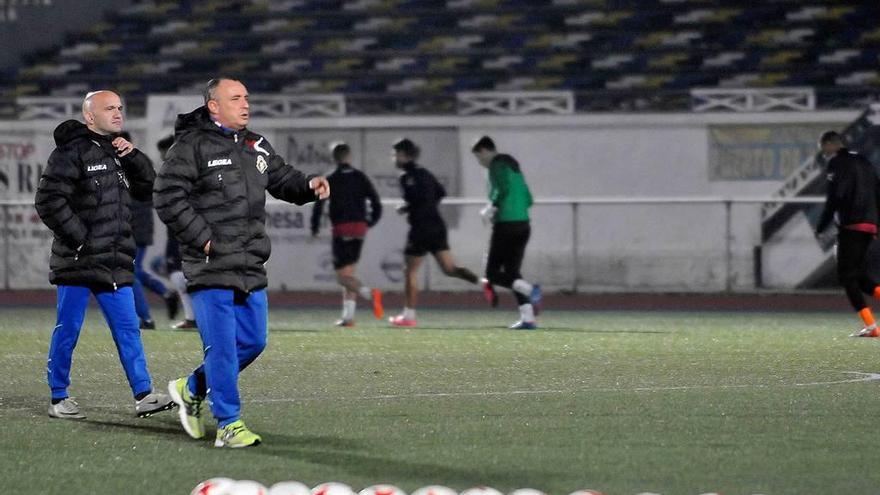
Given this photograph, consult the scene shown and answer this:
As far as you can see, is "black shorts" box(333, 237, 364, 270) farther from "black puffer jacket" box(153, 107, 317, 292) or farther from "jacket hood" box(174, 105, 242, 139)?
"jacket hood" box(174, 105, 242, 139)

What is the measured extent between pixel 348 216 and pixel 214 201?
9.23m

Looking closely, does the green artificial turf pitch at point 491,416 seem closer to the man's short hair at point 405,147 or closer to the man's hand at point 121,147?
the man's hand at point 121,147

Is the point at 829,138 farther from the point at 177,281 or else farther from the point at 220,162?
the point at 220,162

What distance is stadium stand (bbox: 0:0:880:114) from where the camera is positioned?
2633 centimetres

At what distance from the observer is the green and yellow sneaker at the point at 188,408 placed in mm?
8750

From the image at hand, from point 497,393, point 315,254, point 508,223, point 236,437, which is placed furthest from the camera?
point 315,254

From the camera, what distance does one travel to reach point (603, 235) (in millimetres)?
22266

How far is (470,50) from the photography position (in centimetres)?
2836

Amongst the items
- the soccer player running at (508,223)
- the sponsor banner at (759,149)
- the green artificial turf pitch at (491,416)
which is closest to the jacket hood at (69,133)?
the green artificial turf pitch at (491,416)

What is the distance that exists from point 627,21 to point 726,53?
206cm

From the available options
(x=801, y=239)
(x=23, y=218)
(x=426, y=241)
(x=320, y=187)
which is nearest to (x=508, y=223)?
(x=426, y=241)

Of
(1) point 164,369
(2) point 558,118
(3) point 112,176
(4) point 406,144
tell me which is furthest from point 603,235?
(3) point 112,176

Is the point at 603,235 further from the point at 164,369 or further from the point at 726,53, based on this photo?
the point at 164,369

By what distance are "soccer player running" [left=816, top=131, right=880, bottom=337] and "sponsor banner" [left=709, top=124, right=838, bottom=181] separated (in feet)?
22.3
